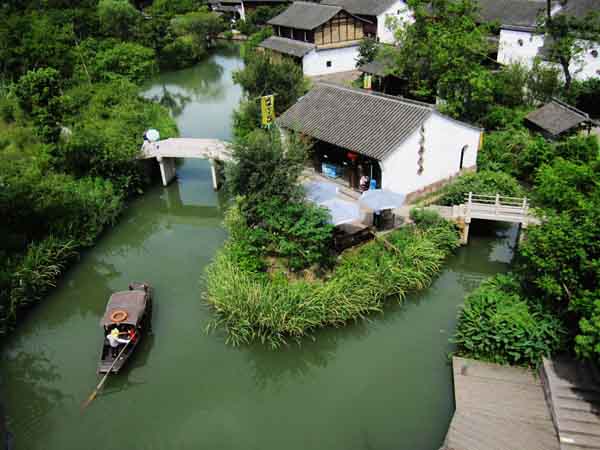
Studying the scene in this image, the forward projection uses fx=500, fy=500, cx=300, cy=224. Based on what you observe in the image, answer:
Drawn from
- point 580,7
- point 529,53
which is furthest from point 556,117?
point 529,53

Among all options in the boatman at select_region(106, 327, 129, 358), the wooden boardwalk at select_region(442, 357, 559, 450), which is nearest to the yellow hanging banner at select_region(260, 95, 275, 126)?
the boatman at select_region(106, 327, 129, 358)

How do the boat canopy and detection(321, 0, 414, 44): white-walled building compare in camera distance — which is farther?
detection(321, 0, 414, 44): white-walled building

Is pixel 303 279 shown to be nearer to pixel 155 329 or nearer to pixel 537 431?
pixel 155 329

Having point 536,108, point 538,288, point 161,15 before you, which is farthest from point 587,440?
point 161,15

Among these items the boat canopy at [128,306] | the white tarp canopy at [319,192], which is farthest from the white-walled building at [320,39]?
the boat canopy at [128,306]

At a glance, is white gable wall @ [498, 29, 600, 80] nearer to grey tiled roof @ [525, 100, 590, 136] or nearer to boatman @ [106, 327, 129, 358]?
grey tiled roof @ [525, 100, 590, 136]

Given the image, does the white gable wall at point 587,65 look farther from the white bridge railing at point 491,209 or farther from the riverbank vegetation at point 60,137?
the riverbank vegetation at point 60,137
